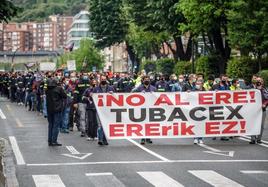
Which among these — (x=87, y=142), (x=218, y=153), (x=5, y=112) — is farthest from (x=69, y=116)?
(x=5, y=112)

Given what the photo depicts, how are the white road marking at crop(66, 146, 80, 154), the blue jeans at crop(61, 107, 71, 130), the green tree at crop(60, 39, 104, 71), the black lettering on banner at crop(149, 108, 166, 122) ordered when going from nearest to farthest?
1. the white road marking at crop(66, 146, 80, 154)
2. the black lettering on banner at crop(149, 108, 166, 122)
3. the blue jeans at crop(61, 107, 71, 130)
4. the green tree at crop(60, 39, 104, 71)

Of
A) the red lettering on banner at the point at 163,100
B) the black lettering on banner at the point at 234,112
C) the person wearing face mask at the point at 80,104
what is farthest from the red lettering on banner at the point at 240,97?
the person wearing face mask at the point at 80,104

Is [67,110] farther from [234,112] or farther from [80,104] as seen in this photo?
[234,112]

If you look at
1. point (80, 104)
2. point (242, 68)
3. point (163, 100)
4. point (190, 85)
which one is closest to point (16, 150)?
point (163, 100)

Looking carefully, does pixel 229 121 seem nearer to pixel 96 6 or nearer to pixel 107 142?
pixel 107 142

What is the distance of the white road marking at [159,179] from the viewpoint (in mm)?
13477

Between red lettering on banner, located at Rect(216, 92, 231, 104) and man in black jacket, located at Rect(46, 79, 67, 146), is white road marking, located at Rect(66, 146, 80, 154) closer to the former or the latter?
man in black jacket, located at Rect(46, 79, 67, 146)

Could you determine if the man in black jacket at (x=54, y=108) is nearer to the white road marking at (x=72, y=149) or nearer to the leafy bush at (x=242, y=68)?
the white road marking at (x=72, y=149)

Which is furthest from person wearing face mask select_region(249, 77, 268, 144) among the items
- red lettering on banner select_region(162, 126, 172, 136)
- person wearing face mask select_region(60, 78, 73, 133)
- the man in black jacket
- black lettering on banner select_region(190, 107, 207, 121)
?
person wearing face mask select_region(60, 78, 73, 133)

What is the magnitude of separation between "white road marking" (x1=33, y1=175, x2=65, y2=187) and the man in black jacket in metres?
6.49

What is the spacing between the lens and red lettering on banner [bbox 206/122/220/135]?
2147cm

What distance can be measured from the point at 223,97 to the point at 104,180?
8.26 metres

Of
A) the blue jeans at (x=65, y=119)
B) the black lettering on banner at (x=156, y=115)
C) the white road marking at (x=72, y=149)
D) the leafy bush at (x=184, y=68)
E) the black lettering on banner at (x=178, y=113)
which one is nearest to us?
the white road marking at (x=72, y=149)

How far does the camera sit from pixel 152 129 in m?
21.1
